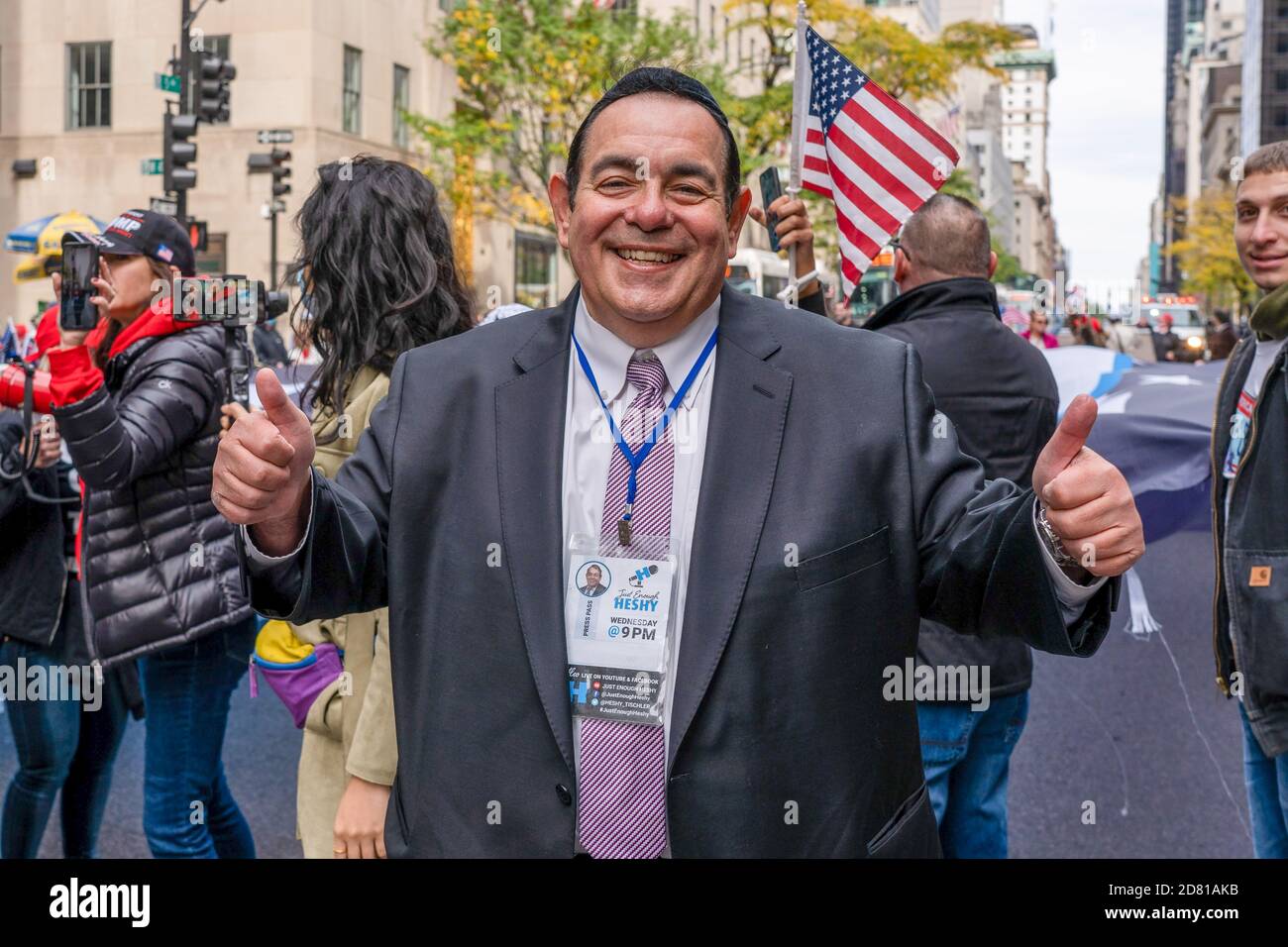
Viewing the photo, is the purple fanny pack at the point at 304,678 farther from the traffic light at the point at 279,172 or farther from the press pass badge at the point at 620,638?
the traffic light at the point at 279,172

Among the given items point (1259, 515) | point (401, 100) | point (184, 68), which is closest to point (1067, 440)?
point (1259, 515)

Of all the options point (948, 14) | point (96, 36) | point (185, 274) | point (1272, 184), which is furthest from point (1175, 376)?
point (948, 14)

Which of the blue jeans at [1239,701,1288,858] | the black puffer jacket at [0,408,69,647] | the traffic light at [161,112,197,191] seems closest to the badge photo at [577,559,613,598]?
the blue jeans at [1239,701,1288,858]

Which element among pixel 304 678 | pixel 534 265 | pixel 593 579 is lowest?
pixel 304 678

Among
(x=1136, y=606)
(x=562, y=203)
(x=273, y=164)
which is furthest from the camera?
(x=273, y=164)

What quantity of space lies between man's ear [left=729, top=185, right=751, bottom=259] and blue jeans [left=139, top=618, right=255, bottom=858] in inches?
92.3

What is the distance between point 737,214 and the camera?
2688 millimetres

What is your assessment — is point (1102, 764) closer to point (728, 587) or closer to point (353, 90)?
point (728, 587)

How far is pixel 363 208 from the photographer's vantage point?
372cm

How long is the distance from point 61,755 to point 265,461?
9.25 feet

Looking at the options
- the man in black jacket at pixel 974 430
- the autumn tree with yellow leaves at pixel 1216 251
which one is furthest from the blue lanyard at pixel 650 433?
the autumn tree with yellow leaves at pixel 1216 251

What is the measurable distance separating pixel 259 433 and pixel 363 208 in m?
1.70

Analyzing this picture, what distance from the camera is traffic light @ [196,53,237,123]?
17.7 metres

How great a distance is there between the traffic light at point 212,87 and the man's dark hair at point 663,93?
16.4 metres
